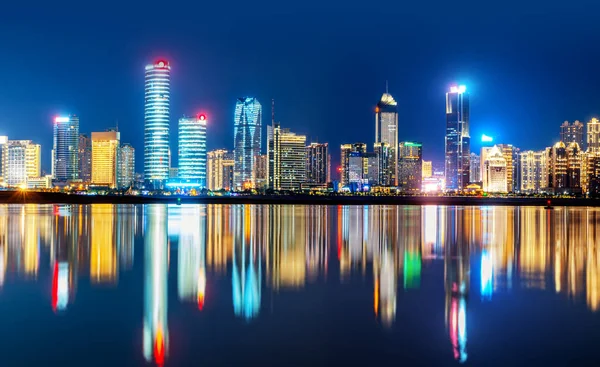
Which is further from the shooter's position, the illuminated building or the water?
the illuminated building

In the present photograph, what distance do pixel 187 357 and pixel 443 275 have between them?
38.0 ft

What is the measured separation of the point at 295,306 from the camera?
14.6 metres

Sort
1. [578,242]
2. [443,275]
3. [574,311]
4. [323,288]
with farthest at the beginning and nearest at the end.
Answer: [578,242], [443,275], [323,288], [574,311]

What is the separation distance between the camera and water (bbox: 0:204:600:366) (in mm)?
10555

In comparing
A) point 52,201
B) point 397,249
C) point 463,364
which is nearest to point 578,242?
point 397,249

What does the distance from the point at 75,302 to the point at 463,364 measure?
9.18 m

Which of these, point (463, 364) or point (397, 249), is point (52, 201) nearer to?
point (397, 249)

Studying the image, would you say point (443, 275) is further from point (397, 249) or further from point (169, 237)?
point (169, 237)

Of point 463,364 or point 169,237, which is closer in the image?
point 463,364

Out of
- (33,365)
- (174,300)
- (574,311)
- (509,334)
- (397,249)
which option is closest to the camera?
(33,365)

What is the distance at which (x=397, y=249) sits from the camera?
28.2 metres

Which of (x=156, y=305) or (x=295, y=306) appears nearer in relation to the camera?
(x=295, y=306)

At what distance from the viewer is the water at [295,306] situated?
10555 millimetres

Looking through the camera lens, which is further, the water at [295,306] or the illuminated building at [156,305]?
the illuminated building at [156,305]
